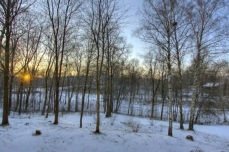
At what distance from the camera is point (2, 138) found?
7.03 m

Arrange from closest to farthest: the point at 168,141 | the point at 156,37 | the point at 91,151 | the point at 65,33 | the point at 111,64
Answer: the point at 91,151 < the point at 168,141 < the point at 156,37 < the point at 65,33 < the point at 111,64

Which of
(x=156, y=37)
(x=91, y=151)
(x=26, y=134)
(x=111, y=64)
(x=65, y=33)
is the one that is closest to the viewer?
(x=91, y=151)

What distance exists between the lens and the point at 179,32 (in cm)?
1009

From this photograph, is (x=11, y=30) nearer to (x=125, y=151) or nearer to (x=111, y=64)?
(x=125, y=151)

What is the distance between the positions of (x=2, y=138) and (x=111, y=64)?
1413 centimetres

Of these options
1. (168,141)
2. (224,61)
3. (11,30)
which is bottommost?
(168,141)

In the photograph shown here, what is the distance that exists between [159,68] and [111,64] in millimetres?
9917

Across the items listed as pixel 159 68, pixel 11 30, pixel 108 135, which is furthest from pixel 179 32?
pixel 159 68

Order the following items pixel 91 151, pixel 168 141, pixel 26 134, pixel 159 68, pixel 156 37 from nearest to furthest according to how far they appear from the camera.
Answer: pixel 91 151 → pixel 26 134 → pixel 168 141 → pixel 156 37 → pixel 159 68

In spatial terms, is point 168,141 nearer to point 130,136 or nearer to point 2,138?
point 130,136

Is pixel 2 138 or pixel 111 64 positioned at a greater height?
pixel 111 64

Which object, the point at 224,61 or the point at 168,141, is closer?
the point at 168,141

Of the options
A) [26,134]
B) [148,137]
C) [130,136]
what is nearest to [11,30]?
[26,134]

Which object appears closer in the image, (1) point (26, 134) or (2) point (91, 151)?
(2) point (91, 151)
